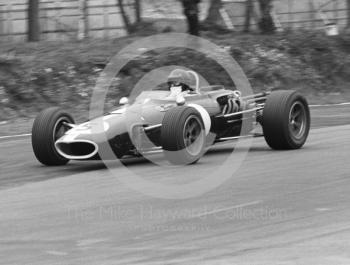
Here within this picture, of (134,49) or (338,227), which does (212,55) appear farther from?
(338,227)

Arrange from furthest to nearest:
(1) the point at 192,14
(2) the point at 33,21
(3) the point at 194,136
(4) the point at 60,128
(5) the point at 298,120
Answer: (1) the point at 192,14, (2) the point at 33,21, (5) the point at 298,120, (4) the point at 60,128, (3) the point at 194,136

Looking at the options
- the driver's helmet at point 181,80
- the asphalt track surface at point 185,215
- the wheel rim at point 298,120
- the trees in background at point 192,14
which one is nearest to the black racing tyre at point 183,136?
the asphalt track surface at point 185,215

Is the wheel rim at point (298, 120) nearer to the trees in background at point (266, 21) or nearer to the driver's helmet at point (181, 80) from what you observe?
the driver's helmet at point (181, 80)

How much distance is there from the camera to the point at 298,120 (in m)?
11.5

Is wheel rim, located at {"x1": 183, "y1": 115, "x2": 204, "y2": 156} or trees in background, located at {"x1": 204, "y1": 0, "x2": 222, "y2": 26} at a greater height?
trees in background, located at {"x1": 204, "y1": 0, "x2": 222, "y2": 26}

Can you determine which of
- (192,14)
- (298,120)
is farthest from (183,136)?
(192,14)

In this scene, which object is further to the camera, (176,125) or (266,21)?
(266,21)

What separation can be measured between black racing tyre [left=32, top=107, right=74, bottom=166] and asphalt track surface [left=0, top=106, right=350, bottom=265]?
226mm

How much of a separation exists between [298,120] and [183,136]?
2.28m

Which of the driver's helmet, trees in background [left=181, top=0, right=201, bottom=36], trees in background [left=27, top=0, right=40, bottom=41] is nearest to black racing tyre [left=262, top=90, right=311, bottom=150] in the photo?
the driver's helmet

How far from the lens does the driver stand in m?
11.1

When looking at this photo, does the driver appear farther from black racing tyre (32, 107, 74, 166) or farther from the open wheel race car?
black racing tyre (32, 107, 74, 166)

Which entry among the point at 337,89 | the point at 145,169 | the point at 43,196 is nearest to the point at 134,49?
the point at 337,89

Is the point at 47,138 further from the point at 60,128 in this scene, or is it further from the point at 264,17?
the point at 264,17
